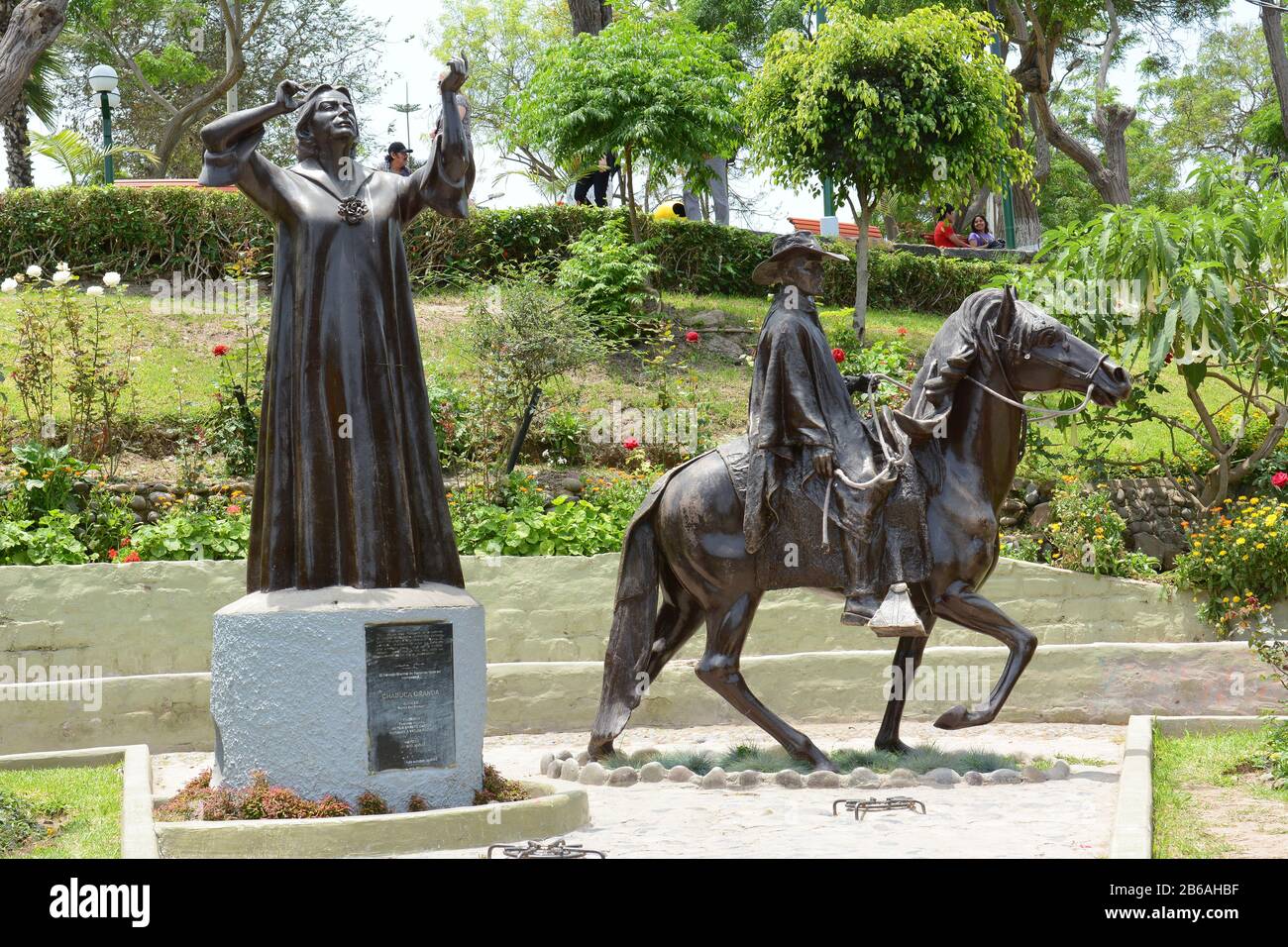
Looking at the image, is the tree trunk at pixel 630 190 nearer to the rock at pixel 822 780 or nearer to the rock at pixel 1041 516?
the rock at pixel 1041 516

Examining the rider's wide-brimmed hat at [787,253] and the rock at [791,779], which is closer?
the rock at [791,779]

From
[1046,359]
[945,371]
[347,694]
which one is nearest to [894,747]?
[945,371]

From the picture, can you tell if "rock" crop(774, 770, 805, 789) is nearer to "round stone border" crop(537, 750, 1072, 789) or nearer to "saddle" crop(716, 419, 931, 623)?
"round stone border" crop(537, 750, 1072, 789)

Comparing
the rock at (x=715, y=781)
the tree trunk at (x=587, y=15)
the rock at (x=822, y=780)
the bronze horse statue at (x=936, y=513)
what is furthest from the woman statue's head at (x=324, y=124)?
the tree trunk at (x=587, y=15)

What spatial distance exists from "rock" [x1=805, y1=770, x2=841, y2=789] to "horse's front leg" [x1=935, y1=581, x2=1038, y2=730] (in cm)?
71

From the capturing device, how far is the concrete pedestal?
739 centimetres

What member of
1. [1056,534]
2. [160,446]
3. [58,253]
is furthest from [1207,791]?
[58,253]

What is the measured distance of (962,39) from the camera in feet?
64.5

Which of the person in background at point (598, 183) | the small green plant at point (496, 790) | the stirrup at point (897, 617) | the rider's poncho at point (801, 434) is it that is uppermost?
the person in background at point (598, 183)

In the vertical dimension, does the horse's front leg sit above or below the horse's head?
below

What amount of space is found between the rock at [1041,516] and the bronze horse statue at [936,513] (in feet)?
16.0

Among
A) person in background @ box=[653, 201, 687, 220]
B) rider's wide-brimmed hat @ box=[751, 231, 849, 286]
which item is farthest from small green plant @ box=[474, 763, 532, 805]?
person in background @ box=[653, 201, 687, 220]

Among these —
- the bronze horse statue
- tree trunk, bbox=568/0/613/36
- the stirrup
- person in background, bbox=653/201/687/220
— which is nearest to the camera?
the stirrup

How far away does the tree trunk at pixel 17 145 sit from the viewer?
86.0 feet
